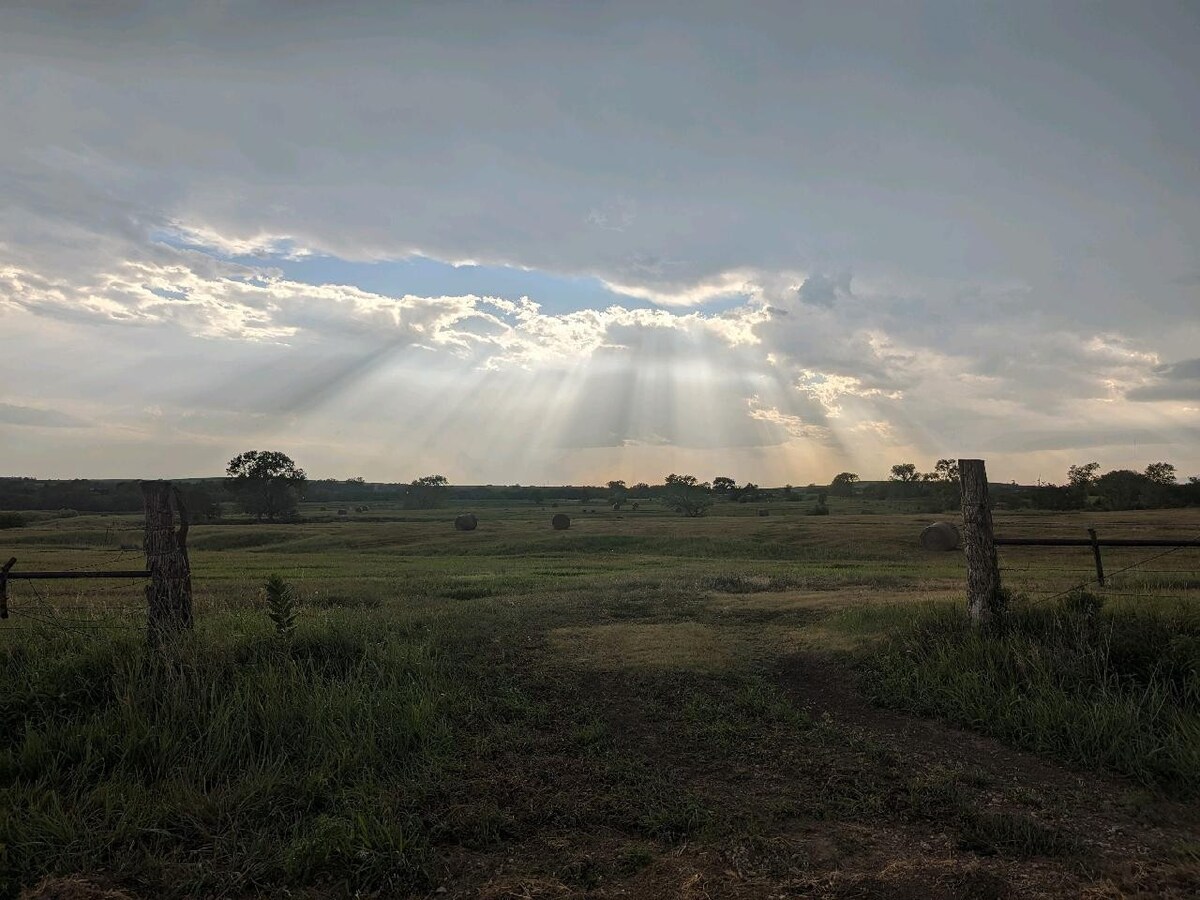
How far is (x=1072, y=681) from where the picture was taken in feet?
26.7

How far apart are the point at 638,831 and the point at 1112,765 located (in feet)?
15.0

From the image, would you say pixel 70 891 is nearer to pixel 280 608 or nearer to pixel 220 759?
pixel 220 759

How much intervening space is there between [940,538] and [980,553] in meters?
30.3

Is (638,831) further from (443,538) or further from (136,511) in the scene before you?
(136,511)

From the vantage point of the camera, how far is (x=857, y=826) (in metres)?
5.77

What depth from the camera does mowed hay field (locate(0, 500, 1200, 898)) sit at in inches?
202

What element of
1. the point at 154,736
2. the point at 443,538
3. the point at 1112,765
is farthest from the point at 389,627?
the point at 443,538

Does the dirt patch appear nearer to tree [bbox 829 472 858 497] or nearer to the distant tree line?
the distant tree line

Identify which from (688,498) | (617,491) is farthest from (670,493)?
(617,491)

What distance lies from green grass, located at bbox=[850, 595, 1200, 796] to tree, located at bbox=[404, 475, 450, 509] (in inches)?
4476

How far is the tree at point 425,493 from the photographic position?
399 feet

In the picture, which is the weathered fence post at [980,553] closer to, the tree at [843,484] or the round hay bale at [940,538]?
the round hay bale at [940,538]

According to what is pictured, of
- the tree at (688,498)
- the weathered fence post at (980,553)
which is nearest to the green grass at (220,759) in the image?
the weathered fence post at (980,553)

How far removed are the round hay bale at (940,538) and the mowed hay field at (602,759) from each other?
2790 centimetres
